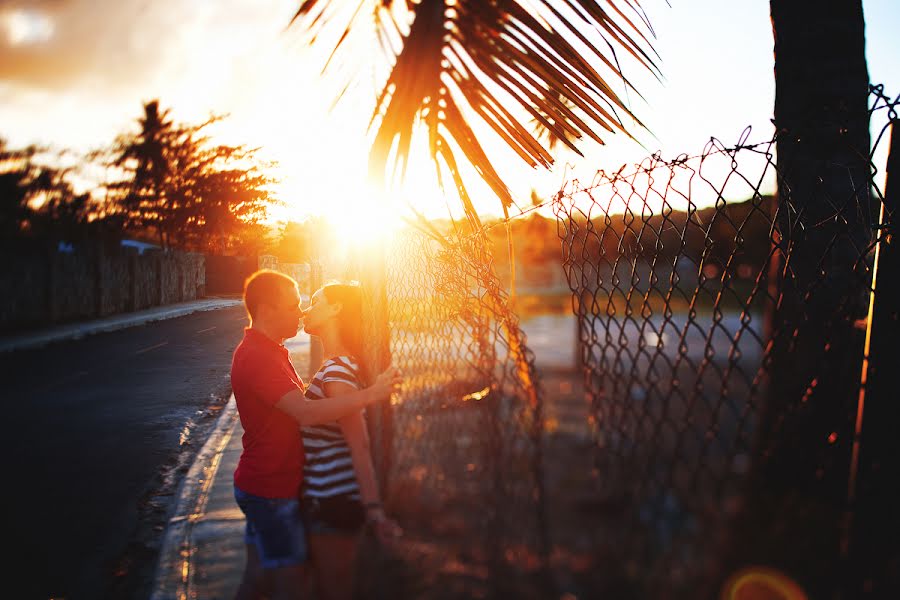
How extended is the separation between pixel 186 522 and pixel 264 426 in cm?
212

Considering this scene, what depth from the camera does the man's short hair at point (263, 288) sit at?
220cm

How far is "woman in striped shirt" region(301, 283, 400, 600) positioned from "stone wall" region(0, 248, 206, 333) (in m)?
11.3

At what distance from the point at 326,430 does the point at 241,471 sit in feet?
1.12

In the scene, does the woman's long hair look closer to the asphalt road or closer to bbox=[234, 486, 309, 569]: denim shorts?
bbox=[234, 486, 309, 569]: denim shorts

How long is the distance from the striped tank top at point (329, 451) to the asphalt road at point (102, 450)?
5.32ft

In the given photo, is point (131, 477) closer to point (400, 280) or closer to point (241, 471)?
point (400, 280)

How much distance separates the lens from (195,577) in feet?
10.2

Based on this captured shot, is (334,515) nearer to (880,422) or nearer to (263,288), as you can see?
(263,288)

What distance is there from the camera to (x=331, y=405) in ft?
6.63

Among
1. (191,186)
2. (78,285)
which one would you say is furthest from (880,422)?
(78,285)

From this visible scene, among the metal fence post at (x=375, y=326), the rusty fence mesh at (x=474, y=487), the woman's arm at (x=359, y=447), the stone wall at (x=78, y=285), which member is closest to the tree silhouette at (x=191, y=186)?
the rusty fence mesh at (x=474, y=487)

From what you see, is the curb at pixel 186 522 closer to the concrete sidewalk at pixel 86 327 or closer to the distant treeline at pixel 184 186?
the distant treeline at pixel 184 186

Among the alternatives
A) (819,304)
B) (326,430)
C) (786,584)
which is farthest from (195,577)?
(819,304)

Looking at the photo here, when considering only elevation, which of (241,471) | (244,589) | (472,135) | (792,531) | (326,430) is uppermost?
(472,135)
